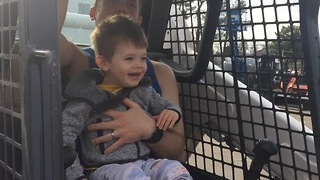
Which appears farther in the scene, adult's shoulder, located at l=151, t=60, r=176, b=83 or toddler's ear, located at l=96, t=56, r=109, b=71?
adult's shoulder, located at l=151, t=60, r=176, b=83

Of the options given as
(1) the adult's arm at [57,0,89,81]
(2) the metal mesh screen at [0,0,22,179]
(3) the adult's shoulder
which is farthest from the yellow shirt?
(2) the metal mesh screen at [0,0,22,179]

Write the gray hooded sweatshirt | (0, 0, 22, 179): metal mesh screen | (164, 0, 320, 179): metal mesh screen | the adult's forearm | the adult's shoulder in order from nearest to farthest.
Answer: (0, 0, 22, 179): metal mesh screen < the gray hooded sweatshirt < (164, 0, 320, 179): metal mesh screen < the adult's forearm < the adult's shoulder

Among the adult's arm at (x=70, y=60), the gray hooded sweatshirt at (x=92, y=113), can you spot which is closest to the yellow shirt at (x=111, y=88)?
the gray hooded sweatshirt at (x=92, y=113)

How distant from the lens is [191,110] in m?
2.13

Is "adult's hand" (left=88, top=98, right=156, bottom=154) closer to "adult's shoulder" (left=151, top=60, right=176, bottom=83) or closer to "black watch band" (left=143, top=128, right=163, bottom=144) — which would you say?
"black watch band" (left=143, top=128, right=163, bottom=144)

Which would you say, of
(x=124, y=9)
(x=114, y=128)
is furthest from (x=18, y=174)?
(x=124, y=9)

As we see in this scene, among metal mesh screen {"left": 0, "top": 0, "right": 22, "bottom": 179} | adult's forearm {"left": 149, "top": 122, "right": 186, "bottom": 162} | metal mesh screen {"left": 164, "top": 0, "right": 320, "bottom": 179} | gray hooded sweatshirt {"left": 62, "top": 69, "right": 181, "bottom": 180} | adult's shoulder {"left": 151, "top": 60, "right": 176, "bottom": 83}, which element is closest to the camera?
metal mesh screen {"left": 0, "top": 0, "right": 22, "bottom": 179}

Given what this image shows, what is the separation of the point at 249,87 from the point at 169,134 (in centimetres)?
36

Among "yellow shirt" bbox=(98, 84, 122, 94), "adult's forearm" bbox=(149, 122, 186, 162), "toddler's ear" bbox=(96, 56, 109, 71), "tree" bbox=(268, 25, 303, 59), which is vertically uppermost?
"tree" bbox=(268, 25, 303, 59)

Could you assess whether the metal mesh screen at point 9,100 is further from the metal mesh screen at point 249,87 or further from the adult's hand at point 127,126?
the metal mesh screen at point 249,87

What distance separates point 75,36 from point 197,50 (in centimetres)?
67

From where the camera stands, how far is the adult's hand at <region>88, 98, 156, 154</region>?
156 centimetres

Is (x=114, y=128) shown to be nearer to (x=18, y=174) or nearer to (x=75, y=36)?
(x=18, y=174)

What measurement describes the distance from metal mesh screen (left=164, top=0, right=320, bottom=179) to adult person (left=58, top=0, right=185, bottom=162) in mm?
229
